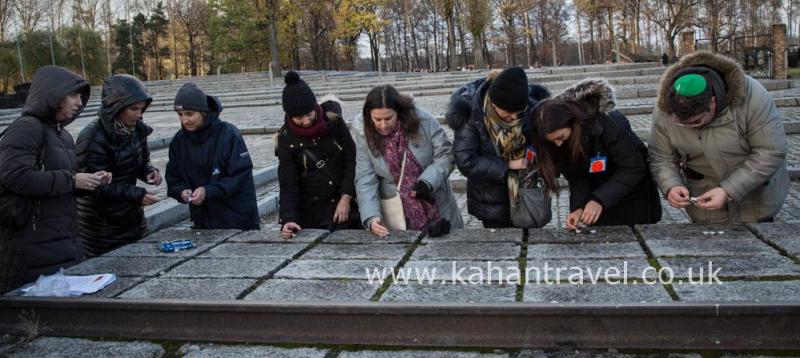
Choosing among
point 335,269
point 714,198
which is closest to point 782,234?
point 714,198

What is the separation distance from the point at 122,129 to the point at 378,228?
6.24ft

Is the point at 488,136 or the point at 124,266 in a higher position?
the point at 488,136

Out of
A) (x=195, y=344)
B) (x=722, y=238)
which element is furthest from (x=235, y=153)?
(x=722, y=238)

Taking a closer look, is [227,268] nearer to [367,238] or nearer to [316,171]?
[367,238]

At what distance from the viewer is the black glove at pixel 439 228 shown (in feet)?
13.5

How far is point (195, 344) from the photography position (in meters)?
3.12

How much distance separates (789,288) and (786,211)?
3.81 meters

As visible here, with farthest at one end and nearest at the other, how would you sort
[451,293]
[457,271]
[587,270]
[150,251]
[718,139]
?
[150,251] → [718,139] → [457,271] → [587,270] → [451,293]

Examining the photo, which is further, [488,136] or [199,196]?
[199,196]

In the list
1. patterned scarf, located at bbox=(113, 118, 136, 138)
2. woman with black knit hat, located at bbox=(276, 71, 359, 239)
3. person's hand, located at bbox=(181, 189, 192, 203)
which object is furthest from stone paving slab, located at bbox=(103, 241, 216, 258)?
patterned scarf, located at bbox=(113, 118, 136, 138)

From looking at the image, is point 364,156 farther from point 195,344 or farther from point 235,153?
point 195,344

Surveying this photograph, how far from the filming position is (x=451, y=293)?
3131mm

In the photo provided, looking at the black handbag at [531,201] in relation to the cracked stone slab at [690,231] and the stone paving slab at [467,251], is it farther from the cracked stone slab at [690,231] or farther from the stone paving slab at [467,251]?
the cracked stone slab at [690,231]

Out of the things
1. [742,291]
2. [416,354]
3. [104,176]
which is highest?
[104,176]
